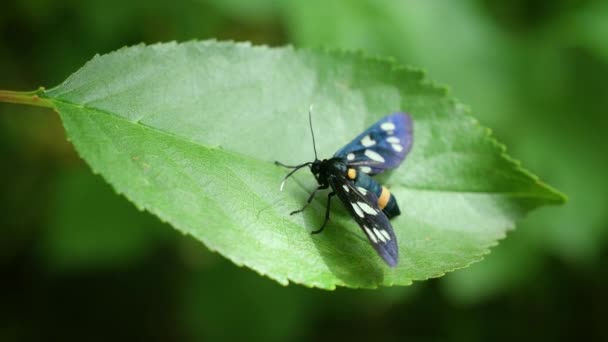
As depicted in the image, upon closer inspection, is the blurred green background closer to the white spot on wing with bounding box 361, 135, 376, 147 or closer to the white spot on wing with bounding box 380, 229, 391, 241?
the white spot on wing with bounding box 361, 135, 376, 147

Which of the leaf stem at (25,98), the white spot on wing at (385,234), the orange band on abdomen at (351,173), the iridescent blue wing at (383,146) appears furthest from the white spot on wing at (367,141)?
the leaf stem at (25,98)

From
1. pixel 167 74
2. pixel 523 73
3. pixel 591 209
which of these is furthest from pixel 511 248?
pixel 167 74

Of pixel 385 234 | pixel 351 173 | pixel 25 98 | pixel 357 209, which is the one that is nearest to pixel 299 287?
pixel 351 173

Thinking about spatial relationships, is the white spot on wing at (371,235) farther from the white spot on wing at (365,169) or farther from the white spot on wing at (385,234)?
the white spot on wing at (365,169)

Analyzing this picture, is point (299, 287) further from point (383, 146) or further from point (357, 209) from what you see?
point (357, 209)

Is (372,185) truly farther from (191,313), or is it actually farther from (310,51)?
(191,313)
